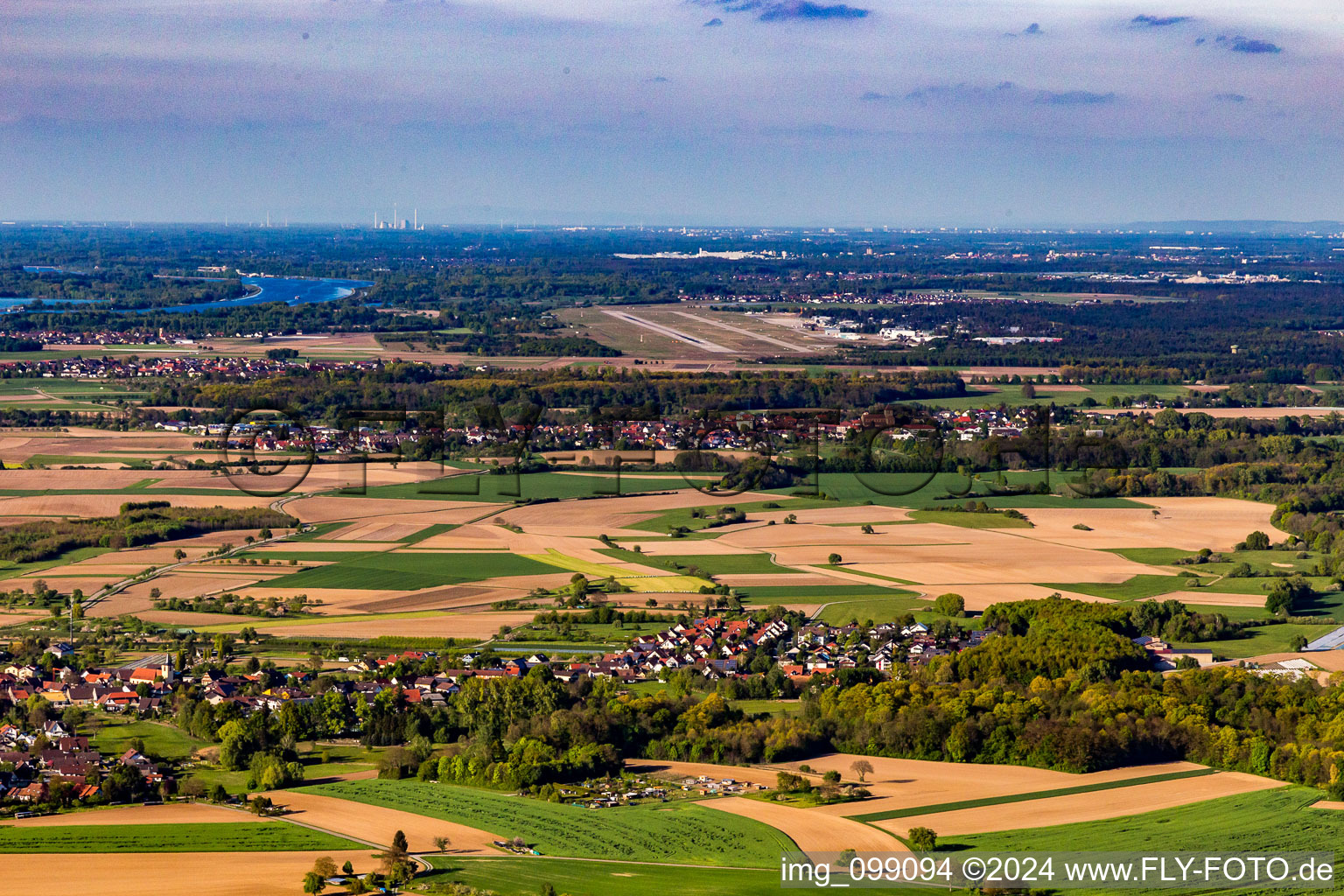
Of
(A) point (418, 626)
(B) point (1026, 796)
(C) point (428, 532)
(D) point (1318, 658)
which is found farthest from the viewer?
(C) point (428, 532)

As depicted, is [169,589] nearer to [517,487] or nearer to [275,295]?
[517,487]

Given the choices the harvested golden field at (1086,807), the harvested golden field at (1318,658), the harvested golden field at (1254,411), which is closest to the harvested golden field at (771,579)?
the harvested golden field at (1318,658)

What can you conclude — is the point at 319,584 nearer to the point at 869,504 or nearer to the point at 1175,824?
the point at 869,504


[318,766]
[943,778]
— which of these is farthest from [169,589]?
[943,778]

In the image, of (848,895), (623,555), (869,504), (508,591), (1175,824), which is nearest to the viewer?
(848,895)

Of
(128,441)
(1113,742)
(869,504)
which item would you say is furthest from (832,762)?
(128,441)

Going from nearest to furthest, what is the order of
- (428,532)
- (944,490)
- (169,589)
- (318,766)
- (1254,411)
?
1. (318,766)
2. (169,589)
3. (428,532)
4. (944,490)
5. (1254,411)
